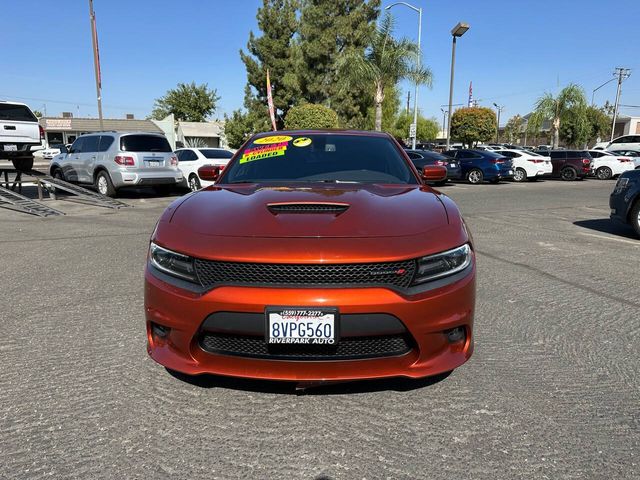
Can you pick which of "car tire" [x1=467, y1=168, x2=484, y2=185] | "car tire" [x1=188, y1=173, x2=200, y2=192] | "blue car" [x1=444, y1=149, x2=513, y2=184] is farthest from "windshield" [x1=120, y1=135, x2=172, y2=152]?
"car tire" [x1=467, y1=168, x2=484, y2=185]

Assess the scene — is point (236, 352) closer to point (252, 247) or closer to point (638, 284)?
point (252, 247)

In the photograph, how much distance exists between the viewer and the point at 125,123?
5631cm

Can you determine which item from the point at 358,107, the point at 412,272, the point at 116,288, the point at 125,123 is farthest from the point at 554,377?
the point at 125,123

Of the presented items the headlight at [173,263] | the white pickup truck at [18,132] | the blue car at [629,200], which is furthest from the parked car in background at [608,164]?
the headlight at [173,263]

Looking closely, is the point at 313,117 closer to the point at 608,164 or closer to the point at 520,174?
the point at 520,174

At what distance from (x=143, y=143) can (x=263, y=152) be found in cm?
1003

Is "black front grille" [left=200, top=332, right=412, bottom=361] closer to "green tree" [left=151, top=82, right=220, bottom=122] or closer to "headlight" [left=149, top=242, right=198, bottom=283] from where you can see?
"headlight" [left=149, top=242, right=198, bottom=283]

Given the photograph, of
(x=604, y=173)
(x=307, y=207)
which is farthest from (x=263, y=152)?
(x=604, y=173)

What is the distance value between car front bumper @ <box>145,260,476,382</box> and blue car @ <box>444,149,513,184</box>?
19651 mm

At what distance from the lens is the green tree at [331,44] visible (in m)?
33.8

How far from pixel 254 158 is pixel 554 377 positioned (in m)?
2.67

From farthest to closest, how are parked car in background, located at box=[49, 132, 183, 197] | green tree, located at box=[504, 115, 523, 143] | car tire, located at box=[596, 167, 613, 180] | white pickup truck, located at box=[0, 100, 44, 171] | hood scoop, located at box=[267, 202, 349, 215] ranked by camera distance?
green tree, located at box=[504, 115, 523, 143]
car tire, located at box=[596, 167, 613, 180]
white pickup truck, located at box=[0, 100, 44, 171]
parked car in background, located at box=[49, 132, 183, 197]
hood scoop, located at box=[267, 202, 349, 215]

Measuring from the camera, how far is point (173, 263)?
2.42m

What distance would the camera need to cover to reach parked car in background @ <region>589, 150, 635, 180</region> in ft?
79.6
